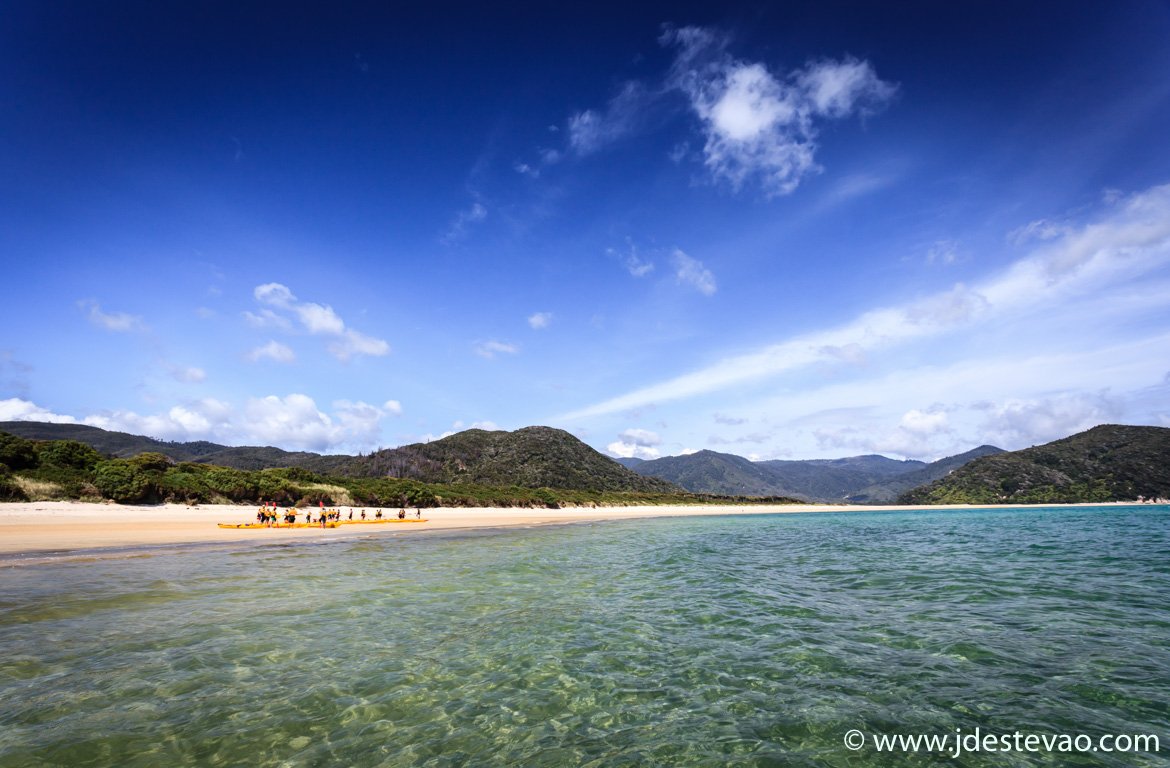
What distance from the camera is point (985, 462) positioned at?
15575 centimetres

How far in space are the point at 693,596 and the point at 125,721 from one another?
39.5 ft

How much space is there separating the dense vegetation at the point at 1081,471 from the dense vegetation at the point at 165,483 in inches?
5589

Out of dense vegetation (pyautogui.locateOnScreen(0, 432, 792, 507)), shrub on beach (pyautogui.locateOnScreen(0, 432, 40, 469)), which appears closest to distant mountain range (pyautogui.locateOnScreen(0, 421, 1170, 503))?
dense vegetation (pyautogui.locateOnScreen(0, 432, 792, 507))

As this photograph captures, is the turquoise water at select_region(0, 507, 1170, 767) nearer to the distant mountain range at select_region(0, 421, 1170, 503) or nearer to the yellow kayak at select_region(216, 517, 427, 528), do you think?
Result: the yellow kayak at select_region(216, 517, 427, 528)

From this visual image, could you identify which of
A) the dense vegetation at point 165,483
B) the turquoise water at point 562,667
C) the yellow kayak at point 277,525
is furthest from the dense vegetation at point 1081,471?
the yellow kayak at point 277,525

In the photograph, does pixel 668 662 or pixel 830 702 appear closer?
pixel 830 702

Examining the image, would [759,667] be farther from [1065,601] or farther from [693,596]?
[1065,601]

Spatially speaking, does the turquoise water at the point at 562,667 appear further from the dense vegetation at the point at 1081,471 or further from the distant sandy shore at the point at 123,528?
the dense vegetation at the point at 1081,471

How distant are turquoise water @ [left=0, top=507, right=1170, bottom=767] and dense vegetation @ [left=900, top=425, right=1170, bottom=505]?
487ft

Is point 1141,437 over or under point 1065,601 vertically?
over

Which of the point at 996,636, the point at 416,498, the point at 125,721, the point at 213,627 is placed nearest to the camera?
the point at 125,721

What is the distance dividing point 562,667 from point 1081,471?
176203mm

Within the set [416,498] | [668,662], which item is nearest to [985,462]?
[416,498]

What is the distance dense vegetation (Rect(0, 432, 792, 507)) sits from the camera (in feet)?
111
